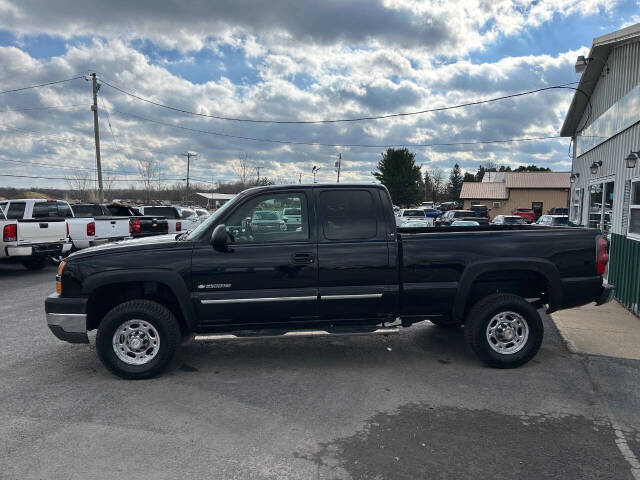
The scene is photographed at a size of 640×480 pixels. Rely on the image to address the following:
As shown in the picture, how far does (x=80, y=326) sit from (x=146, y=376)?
0.84m

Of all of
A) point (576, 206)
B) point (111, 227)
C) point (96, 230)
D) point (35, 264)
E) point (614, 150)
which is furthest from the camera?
point (576, 206)

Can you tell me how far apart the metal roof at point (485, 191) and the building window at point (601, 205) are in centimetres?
4195

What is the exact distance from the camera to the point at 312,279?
16.1 feet

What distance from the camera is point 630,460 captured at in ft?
11.0

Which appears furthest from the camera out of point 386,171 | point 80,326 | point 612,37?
point 386,171

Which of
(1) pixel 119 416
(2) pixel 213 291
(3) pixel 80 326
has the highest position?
(2) pixel 213 291

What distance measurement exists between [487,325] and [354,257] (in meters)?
1.64

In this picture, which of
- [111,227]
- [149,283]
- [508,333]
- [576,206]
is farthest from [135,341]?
[576,206]

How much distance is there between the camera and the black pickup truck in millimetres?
4824

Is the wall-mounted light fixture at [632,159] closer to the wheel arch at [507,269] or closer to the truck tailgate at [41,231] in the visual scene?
the wheel arch at [507,269]

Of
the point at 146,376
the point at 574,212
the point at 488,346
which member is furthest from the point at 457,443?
the point at 574,212

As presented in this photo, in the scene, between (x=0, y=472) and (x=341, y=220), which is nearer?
(x=0, y=472)

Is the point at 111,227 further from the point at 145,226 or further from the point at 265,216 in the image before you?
the point at 265,216

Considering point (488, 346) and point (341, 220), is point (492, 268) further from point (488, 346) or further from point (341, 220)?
point (341, 220)
